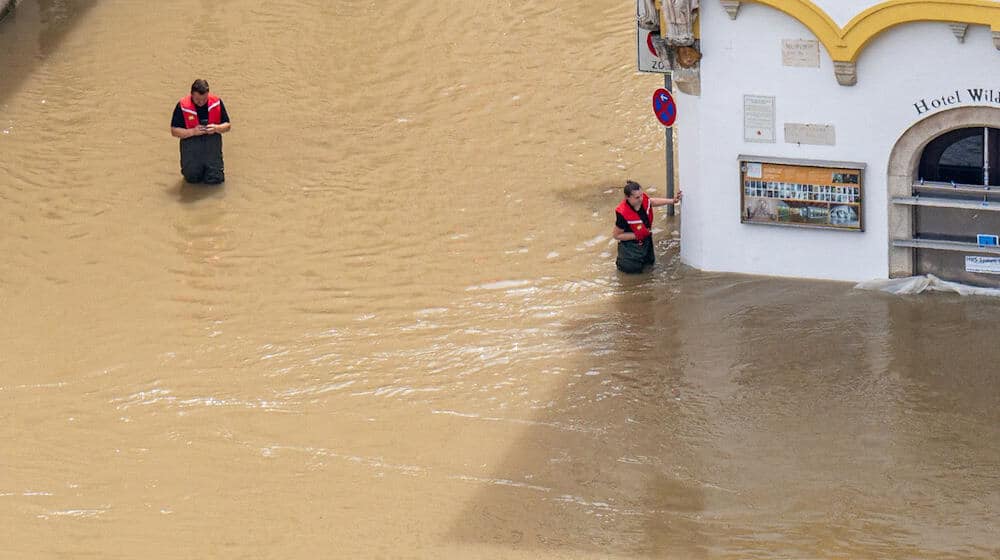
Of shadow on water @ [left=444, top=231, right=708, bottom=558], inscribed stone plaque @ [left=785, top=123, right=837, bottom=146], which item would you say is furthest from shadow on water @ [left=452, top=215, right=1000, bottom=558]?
inscribed stone plaque @ [left=785, top=123, right=837, bottom=146]

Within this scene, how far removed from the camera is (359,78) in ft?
71.1

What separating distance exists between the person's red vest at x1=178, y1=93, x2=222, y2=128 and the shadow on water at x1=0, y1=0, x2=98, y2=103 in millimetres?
3842

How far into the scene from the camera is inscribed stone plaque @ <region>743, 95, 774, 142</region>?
51.6ft

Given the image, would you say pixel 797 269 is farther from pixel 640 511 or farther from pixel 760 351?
pixel 640 511

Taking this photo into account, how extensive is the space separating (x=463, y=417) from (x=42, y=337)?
4.32 metres

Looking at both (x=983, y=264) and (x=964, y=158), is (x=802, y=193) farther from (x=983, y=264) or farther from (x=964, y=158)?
(x=983, y=264)

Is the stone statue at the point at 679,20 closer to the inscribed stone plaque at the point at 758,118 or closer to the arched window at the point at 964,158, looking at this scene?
the inscribed stone plaque at the point at 758,118

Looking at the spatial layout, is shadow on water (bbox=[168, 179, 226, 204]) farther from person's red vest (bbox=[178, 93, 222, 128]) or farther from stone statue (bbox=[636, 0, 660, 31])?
stone statue (bbox=[636, 0, 660, 31])

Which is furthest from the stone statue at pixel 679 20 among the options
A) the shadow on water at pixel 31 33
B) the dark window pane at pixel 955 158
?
the shadow on water at pixel 31 33

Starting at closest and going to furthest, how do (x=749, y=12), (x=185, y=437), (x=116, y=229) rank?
(x=185, y=437) → (x=749, y=12) → (x=116, y=229)

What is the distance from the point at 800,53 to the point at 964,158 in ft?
5.57

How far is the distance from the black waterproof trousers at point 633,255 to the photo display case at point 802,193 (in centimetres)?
95

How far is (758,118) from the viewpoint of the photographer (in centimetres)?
1579

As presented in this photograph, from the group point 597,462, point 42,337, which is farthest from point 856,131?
point 42,337
